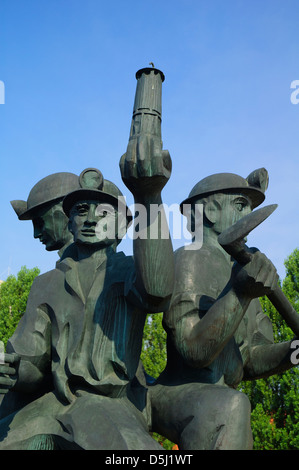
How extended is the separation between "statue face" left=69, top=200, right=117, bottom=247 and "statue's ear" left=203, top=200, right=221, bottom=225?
2.58 ft

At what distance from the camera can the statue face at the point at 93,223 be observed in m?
3.83

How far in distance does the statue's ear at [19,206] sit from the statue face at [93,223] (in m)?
0.98

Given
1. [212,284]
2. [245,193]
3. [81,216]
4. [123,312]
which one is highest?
[245,193]

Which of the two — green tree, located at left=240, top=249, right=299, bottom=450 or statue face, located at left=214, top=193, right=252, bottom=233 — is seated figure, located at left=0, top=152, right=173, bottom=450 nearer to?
statue face, located at left=214, top=193, right=252, bottom=233

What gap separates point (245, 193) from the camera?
14.2ft

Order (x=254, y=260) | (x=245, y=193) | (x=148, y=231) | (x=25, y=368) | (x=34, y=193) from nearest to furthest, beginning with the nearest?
(x=148, y=231), (x=254, y=260), (x=25, y=368), (x=245, y=193), (x=34, y=193)

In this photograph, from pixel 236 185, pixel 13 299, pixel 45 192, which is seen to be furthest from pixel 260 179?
pixel 13 299

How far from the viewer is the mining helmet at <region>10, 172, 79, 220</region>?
181 inches

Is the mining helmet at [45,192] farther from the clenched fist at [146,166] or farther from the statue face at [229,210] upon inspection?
the clenched fist at [146,166]

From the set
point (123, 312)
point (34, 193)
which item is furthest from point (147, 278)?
point (34, 193)

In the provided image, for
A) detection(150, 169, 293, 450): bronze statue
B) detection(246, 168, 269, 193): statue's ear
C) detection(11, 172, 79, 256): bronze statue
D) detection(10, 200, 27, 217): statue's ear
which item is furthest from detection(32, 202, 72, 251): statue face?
detection(246, 168, 269, 193): statue's ear
